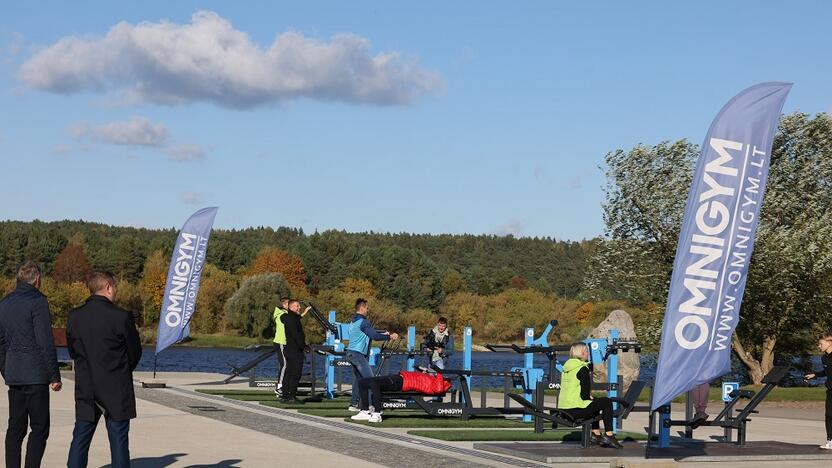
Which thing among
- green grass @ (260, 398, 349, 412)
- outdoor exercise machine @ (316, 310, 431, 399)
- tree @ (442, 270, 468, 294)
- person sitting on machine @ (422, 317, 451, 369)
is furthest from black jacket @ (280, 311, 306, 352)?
tree @ (442, 270, 468, 294)

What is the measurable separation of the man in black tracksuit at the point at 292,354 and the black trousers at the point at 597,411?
9.02m

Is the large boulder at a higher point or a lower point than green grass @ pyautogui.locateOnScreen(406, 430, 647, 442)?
higher

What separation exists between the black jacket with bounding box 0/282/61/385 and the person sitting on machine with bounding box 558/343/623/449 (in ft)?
22.9

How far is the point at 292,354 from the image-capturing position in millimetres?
23891

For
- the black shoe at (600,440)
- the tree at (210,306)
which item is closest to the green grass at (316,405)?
the black shoe at (600,440)

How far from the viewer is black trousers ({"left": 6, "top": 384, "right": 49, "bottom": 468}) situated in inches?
429

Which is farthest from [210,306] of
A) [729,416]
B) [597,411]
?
[597,411]

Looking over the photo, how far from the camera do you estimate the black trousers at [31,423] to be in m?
10.9

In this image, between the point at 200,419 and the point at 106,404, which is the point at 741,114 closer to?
the point at 106,404

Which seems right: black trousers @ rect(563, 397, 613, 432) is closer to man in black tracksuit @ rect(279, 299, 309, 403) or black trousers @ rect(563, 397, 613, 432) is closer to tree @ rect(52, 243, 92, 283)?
man in black tracksuit @ rect(279, 299, 309, 403)

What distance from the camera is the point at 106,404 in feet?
32.7

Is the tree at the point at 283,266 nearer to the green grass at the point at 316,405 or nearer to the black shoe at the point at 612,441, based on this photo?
the green grass at the point at 316,405

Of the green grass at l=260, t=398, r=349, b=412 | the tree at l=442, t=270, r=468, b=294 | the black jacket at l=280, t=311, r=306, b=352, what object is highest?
the tree at l=442, t=270, r=468, b=294

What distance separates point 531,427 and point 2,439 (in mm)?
8358
